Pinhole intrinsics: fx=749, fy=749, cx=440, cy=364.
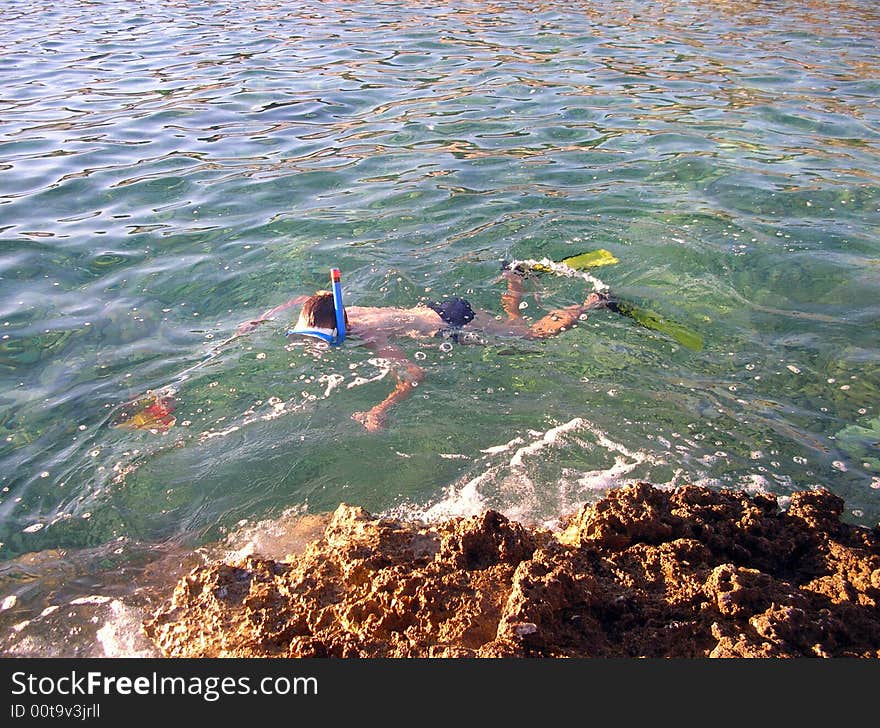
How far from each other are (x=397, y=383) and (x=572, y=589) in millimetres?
2776

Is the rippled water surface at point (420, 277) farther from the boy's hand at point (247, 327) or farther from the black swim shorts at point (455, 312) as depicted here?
the black swim shorts at point (455, 312)

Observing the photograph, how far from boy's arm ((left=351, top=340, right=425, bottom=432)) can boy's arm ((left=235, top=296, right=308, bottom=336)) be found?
3.29 feet

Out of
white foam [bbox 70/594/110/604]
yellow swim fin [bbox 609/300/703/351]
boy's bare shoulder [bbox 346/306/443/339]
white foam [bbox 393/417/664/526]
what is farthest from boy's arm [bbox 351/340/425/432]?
white foam [bbox 70/594/110/604]

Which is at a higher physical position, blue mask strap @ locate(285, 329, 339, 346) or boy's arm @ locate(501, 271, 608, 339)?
blue mask strap @ locate(285, 329, 339, 346)

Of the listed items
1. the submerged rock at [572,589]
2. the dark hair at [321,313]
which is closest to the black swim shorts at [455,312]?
the dark hair at [321,313]

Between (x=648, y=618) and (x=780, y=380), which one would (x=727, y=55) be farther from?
(x=648, y=618)

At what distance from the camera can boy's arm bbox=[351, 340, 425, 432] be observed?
491 cm

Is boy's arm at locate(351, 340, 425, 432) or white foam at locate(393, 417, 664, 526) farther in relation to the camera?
boy's arm at locate(351, 340, 425, 432)

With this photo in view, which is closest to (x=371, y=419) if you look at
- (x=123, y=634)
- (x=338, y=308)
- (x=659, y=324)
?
(x=338, y=308)

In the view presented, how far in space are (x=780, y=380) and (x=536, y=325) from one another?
180 centimetres

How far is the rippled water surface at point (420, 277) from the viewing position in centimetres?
431

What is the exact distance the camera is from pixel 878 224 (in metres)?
7.01

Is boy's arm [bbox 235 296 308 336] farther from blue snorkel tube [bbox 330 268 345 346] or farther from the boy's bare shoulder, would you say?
blue snorkel tube [bbox 330 268 345 346]

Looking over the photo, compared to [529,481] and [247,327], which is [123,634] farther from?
[247,327]
